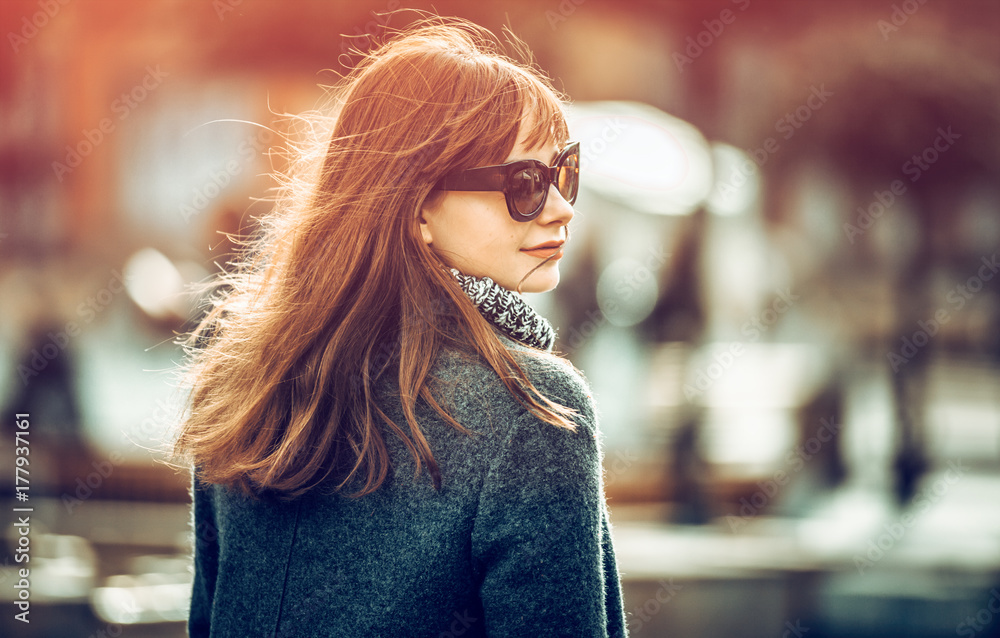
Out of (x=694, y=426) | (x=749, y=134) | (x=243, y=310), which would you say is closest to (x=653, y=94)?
(x=749, y=134)

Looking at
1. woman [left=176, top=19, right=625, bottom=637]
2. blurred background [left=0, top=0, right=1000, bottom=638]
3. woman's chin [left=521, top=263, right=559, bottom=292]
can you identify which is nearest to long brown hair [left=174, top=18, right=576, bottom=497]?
woman [left=176, top=19, right=625, bottom=637]

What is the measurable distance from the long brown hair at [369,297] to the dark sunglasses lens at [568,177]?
5cm

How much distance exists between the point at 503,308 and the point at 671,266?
589 centimetres

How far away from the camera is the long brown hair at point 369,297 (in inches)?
49.0

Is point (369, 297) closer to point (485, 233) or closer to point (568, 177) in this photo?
point (485, 233)

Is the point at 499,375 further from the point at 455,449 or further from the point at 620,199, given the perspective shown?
the point at 620,199

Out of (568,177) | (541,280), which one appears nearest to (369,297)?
(541,280)

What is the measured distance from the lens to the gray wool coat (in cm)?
114

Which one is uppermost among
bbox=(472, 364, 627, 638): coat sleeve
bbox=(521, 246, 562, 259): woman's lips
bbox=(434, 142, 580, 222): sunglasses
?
bbox=(434, 142, 580, 222): sunglasses

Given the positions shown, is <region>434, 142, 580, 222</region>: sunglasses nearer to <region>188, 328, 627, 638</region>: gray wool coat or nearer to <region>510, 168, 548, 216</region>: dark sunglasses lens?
<region>510, 168, 548, 216</region>: dark sunglasses lens

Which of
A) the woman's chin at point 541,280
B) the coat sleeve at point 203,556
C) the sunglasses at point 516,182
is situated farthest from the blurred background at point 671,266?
the sunglasses at point 516,182

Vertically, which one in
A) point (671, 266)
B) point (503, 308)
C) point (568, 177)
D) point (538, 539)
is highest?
point (671, 266)

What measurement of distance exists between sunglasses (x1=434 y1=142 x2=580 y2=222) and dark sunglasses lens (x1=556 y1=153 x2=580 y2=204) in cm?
1

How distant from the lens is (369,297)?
50.7 inches
